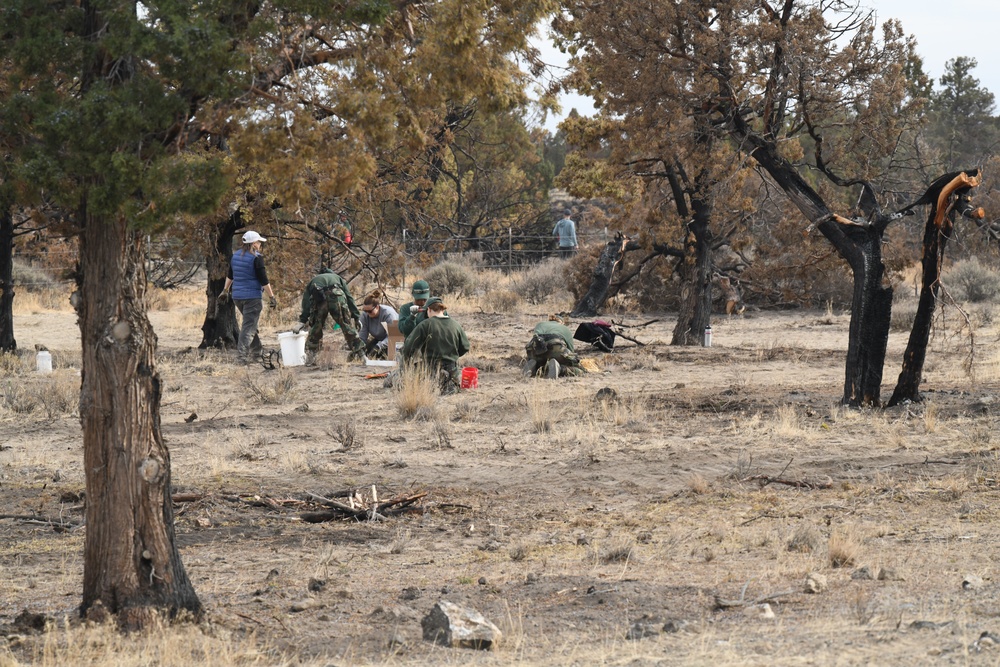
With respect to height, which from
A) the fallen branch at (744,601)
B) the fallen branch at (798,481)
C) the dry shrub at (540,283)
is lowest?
the fallen branch at (744,601)

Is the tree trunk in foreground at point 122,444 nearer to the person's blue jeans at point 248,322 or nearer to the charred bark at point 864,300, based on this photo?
the charred bark at point 864,300

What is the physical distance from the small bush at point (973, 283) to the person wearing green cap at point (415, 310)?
15.2 m

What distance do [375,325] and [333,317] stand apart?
0.85 metres

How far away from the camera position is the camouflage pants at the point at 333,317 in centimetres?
1648

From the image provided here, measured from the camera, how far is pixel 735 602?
6.26 metres

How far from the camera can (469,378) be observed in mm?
14789

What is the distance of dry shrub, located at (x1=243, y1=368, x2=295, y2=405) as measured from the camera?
13.9 meters

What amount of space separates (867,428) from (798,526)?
11.7 ft

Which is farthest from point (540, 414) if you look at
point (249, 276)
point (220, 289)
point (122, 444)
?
point (220, 289)

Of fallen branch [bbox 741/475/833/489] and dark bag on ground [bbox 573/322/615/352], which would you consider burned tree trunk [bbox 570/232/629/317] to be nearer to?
dark bag on ground [bbox 573/322/615/352]

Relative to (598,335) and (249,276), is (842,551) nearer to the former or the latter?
(598,335)

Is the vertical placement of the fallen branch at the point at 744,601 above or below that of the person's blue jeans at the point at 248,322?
below

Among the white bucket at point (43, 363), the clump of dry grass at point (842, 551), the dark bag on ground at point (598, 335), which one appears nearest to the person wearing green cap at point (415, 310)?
the dark bag on ground at point (598, 335)

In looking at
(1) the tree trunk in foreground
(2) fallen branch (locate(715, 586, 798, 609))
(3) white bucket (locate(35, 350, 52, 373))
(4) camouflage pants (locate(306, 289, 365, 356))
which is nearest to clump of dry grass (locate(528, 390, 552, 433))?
(4) camouflage pants (locate(306, 289, 365, 356))
